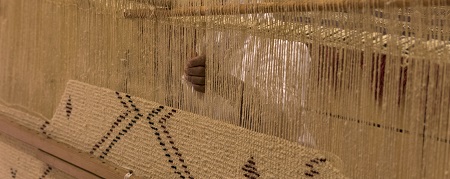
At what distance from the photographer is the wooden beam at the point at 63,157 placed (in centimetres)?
96

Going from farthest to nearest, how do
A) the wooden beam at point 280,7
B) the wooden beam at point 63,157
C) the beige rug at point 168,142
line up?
the wooden beam at point 63,157 < the beige rug at point 168,142 < the wooden beam at point 280,7

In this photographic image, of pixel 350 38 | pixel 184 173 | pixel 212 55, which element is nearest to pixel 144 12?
→ pixel 212 55

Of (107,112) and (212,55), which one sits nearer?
(212,55)

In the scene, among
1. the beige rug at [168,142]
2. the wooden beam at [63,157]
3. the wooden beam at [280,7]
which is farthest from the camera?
the wooden beam at [63,157]

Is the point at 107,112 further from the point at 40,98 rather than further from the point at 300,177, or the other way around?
the point at 300,177

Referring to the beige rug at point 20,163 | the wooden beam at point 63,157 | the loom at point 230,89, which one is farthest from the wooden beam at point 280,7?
the beige rug at point 20,163

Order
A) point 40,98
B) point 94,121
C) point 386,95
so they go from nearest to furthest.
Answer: point 386,95 < point 94,121 < point 40,98

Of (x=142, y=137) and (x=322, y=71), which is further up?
(x=322, y=71)

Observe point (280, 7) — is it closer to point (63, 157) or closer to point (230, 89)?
point (230, 89)

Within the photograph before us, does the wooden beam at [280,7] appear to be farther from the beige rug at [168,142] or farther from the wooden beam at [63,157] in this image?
the wooden beam at [63,157]

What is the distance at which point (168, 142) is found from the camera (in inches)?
34.3

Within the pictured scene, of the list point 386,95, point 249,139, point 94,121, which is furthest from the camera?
point 94,121

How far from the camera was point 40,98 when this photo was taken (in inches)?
44.3

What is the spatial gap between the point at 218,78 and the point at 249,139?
10cm
